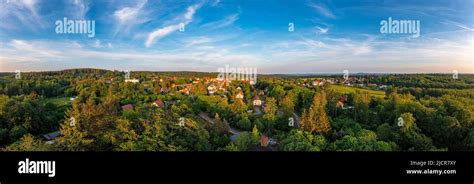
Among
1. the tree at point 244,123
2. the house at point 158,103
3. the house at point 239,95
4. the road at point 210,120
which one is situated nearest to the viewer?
the road at point 210,120

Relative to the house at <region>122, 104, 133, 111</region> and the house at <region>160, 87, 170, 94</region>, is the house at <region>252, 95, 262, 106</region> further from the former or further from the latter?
the house at <region>122, 104, 133, 111</region>

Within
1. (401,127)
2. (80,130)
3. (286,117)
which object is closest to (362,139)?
(401,127)

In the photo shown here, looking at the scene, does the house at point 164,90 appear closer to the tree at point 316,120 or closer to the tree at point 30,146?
the tree at point 30,146

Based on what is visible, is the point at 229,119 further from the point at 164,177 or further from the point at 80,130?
the point at 80,130

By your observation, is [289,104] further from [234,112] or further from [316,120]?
[234,112]

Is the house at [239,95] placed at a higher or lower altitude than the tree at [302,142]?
higher

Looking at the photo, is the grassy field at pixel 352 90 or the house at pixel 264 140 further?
the grassy field at pixel 352 90

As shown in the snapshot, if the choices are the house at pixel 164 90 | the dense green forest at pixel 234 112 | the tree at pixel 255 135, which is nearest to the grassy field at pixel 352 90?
the dense green forest at pixel 234 112
